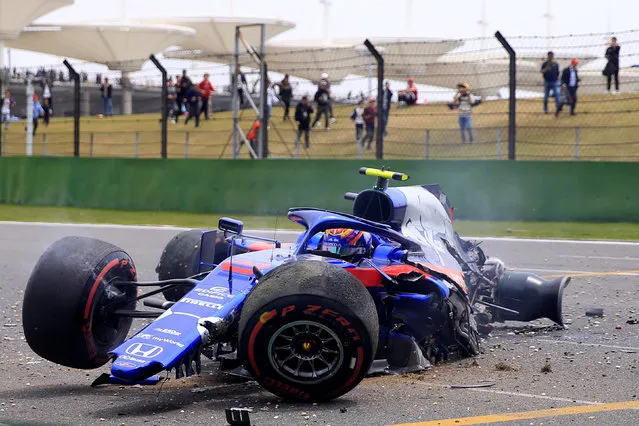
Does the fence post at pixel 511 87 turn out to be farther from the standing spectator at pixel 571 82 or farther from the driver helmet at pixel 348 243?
the driver helmet at pixel 348 243

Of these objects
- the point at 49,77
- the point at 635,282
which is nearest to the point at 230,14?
the point at 49,77

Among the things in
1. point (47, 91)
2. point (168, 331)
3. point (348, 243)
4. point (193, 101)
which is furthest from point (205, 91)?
point (168, 331)

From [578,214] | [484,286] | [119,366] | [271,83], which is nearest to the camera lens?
[119,366]

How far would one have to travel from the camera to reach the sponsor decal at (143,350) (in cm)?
570

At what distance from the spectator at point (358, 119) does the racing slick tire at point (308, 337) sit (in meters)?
19.5

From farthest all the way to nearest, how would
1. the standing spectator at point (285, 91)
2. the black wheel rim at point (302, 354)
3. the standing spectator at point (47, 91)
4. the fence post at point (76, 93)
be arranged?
the standing spectator at point (47, 91) → the standing spectator at point (285, 91) → the fence post at point (76, 93) → the black wheel rim at point (302, 354)

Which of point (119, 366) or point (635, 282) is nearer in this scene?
point (119, 366)

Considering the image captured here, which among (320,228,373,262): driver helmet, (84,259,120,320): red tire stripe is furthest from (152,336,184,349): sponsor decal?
(320,228,373,262): driver helmet

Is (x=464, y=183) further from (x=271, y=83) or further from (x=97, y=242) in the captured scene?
(x=97, y=242)

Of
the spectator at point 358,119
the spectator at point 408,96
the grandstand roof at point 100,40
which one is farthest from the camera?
the grandstand roof at point 100,40

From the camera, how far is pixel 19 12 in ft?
190

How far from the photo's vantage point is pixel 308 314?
5777mm

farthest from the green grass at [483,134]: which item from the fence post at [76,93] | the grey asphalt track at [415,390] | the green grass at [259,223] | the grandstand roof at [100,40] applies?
the grandstand roof at [100,40]

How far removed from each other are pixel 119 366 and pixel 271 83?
1663 centimetres
